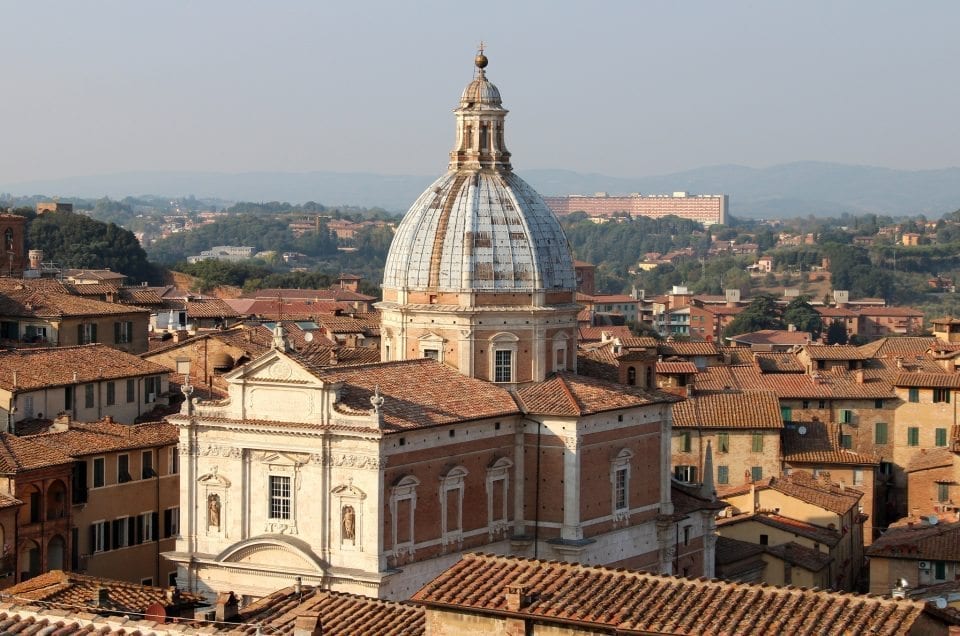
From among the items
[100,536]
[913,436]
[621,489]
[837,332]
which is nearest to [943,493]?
[913,436]

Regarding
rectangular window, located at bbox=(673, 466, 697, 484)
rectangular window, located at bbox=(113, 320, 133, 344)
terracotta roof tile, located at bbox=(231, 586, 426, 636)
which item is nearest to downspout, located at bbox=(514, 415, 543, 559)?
terracotta roof tile, located at bbox=(231, 586, 426, 636)

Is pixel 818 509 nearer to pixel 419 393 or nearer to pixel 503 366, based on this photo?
pixel 503 366

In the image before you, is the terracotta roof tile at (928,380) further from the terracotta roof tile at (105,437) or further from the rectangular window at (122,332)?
the terracotta roof tile at (105,437)

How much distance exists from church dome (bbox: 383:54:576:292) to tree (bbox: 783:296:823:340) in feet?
228

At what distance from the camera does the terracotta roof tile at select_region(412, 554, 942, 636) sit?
70.5ft

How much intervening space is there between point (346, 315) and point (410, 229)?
34.3 m

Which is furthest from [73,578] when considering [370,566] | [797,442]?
[797,442]

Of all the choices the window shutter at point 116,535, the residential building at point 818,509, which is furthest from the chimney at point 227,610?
the residential building at point 818,509

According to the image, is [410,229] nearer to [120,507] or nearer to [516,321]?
[516,321]

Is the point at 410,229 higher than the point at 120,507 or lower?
higher

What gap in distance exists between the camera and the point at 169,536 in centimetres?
4247

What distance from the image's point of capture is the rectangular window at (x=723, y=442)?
56.5 m

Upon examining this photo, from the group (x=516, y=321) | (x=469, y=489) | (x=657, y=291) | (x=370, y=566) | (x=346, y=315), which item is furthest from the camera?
(x=657, y=291)

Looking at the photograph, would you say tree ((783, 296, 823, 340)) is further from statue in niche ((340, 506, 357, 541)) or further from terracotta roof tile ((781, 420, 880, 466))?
statue in niche ((340, 506, 357, 541))
